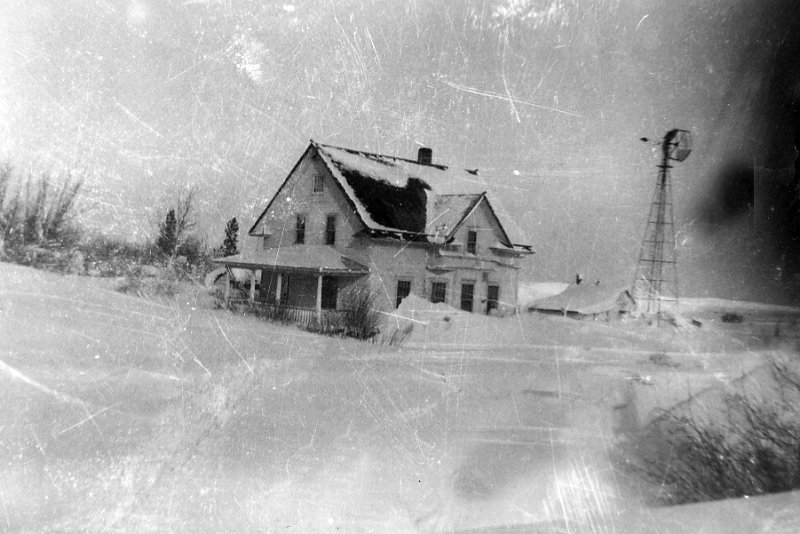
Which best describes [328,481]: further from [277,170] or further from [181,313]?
[277,170]

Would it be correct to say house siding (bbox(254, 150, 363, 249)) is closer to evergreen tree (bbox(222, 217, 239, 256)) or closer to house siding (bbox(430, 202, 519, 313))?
evergreen tree (bbox(222, 217, 239, 256))

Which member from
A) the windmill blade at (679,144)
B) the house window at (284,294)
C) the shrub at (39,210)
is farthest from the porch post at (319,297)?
the windmill blade at (679,144)

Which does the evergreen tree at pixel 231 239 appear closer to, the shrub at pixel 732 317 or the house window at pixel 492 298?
the house window at pixel 492 298

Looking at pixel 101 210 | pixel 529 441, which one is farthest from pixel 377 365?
pixel 101 210

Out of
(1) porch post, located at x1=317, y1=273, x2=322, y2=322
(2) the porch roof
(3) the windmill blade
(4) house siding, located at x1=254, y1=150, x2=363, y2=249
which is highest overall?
(3) the windmill blade

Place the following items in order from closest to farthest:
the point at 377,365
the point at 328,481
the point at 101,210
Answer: the point at 328,481
the point at 377,365
the point at 101,210

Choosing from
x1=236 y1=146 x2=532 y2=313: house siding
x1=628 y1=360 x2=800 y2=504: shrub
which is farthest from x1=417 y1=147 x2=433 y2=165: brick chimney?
x1=628 y1=360 x2=800 y2=504: shrub
